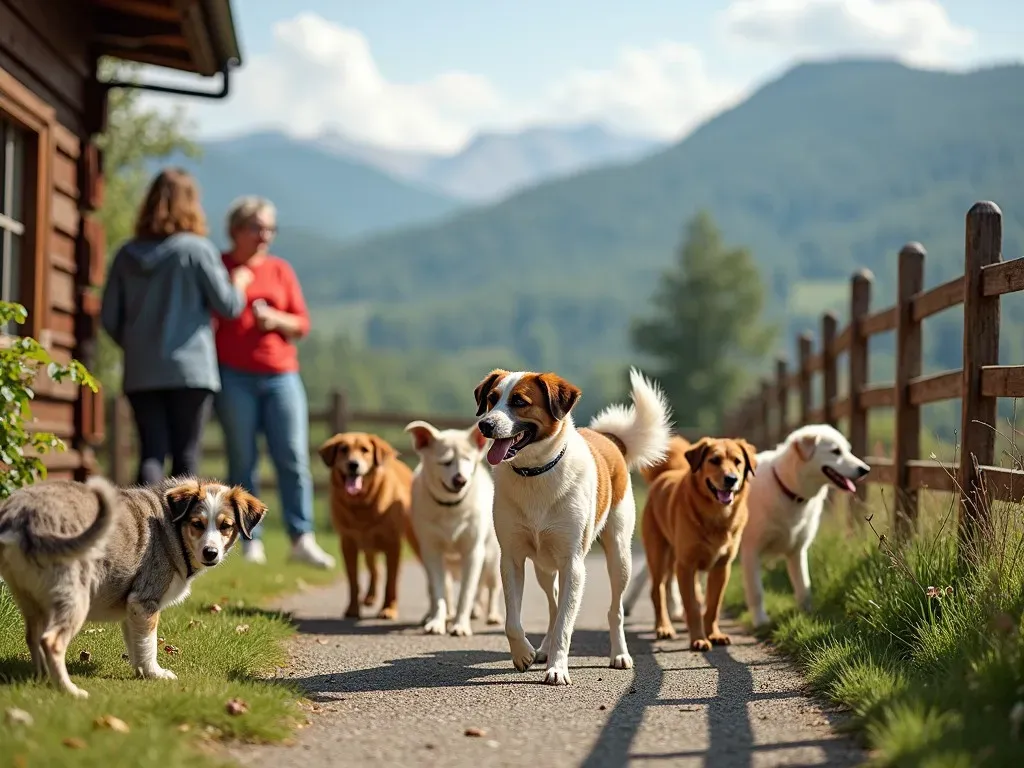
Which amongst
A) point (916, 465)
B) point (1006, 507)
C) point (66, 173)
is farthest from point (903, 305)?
point (66, 173)

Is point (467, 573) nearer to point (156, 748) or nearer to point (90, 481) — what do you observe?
point (90, 481)

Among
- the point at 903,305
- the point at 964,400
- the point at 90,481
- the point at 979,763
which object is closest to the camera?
the point at 979,763

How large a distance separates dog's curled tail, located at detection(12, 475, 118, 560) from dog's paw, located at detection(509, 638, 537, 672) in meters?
2.10

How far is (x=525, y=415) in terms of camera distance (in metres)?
5.55

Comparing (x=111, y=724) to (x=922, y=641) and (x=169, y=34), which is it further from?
(x=169, y=34)

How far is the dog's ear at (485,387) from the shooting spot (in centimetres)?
576

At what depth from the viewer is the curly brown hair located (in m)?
8.20

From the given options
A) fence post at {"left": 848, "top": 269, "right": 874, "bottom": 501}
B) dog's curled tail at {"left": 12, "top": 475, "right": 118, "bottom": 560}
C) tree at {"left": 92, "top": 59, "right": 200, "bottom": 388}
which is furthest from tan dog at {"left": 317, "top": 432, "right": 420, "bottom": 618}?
tree at {"left": 92, "top": 59, "right": 200, "bottom": 388}

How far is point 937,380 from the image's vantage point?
296 inches

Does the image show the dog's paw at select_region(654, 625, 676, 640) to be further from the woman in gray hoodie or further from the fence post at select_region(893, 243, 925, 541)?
the woman in gray hoodie

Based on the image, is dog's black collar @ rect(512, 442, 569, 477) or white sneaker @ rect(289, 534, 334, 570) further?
white sneaker @ rect(289, 534, 334, 570)

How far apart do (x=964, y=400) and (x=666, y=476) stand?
6.50 feet

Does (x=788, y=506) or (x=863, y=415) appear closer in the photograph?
(x=788, y=506)

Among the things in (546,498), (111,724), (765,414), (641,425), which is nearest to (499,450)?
(546,498)
